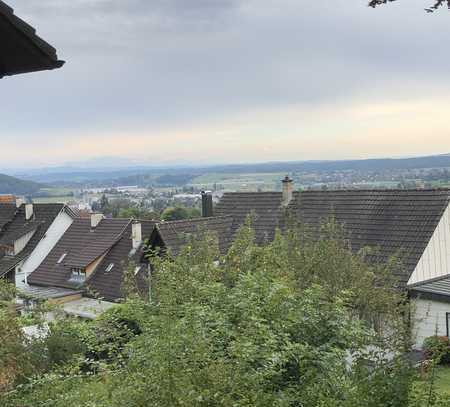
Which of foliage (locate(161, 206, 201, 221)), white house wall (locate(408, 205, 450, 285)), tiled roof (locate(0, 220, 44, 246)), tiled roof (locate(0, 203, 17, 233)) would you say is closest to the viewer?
white house wall (locate(408, 205, 450, 285))

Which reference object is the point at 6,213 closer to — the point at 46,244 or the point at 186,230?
the point at 46,244

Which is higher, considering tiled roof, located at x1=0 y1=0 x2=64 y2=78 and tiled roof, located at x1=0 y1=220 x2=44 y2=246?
tiled roof, located at x1=0 y1=0 x2=64 y2=78

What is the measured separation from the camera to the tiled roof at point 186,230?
824 inches

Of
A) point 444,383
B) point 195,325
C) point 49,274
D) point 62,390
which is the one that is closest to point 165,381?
point 195,325

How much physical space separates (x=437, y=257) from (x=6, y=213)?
29.3 metres

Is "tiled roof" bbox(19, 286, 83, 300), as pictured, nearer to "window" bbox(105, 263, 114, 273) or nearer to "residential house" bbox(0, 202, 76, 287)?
"residential house" bbox(0, 202, 76, 287)

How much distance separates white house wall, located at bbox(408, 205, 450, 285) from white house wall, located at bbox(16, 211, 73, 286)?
2354cm

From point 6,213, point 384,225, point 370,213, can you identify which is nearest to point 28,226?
point 6,213

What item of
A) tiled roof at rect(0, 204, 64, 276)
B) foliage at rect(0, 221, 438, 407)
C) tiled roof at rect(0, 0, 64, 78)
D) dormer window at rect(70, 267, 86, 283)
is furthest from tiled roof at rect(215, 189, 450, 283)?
tiled roof at rect(0, 0, 64, 78)

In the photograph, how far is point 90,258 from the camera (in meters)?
31.1

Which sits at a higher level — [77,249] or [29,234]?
[29,234]

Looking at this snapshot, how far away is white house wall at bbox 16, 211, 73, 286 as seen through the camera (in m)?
34.7

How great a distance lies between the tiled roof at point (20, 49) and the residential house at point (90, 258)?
24.4 m

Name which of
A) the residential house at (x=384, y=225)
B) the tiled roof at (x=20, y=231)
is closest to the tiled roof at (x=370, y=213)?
the residential house at (x=384, y=225)
